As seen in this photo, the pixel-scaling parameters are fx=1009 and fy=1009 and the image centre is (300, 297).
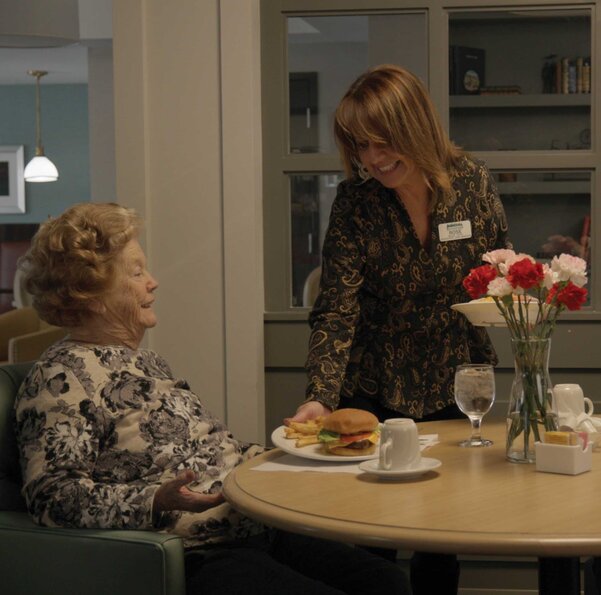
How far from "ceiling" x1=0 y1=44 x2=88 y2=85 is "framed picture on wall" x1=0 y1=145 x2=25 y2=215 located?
80cm

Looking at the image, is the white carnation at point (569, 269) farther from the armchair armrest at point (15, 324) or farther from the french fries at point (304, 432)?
the armchair armrest at point (15, 324)

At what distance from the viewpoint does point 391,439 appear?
1.72 metres

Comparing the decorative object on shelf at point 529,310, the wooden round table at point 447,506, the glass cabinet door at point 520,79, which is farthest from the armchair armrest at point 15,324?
the decorative object on shelf at point 529,310

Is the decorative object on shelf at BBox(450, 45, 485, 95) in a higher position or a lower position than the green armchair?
higher

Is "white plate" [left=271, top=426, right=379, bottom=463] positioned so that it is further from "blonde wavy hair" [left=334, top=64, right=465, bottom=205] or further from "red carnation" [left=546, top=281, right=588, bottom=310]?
"blonde wavy hair" [left=334, top=64, right=465, bottom=205]

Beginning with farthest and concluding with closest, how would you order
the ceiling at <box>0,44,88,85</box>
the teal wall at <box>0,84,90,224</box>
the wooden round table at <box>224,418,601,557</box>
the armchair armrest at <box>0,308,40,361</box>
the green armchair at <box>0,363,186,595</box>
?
the teal wall at <box>0,84,90,224</box>
the ceiling at <box>0,44,88,85</box>
the armchair armrest at <box>0,308,40,361</box>
the green armchair at <box>0,363,186,595</box>
the wooden round table at <box>224,418,601,557</box>

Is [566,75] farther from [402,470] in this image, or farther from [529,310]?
[402,470]

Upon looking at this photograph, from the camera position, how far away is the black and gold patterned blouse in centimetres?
246

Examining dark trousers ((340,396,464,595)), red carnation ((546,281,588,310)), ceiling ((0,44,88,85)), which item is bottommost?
dark trousers ((340,396,464,595))

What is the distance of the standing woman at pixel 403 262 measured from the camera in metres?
2.40

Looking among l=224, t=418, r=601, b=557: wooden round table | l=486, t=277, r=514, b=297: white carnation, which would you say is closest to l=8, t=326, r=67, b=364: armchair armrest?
l=224, t=418, r=601, b=557: wooden round table

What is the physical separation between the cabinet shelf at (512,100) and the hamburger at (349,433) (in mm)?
1777

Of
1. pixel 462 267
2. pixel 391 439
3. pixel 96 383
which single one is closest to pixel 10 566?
pixel 96 383

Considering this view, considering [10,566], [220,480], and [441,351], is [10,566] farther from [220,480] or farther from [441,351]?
[441,351]
